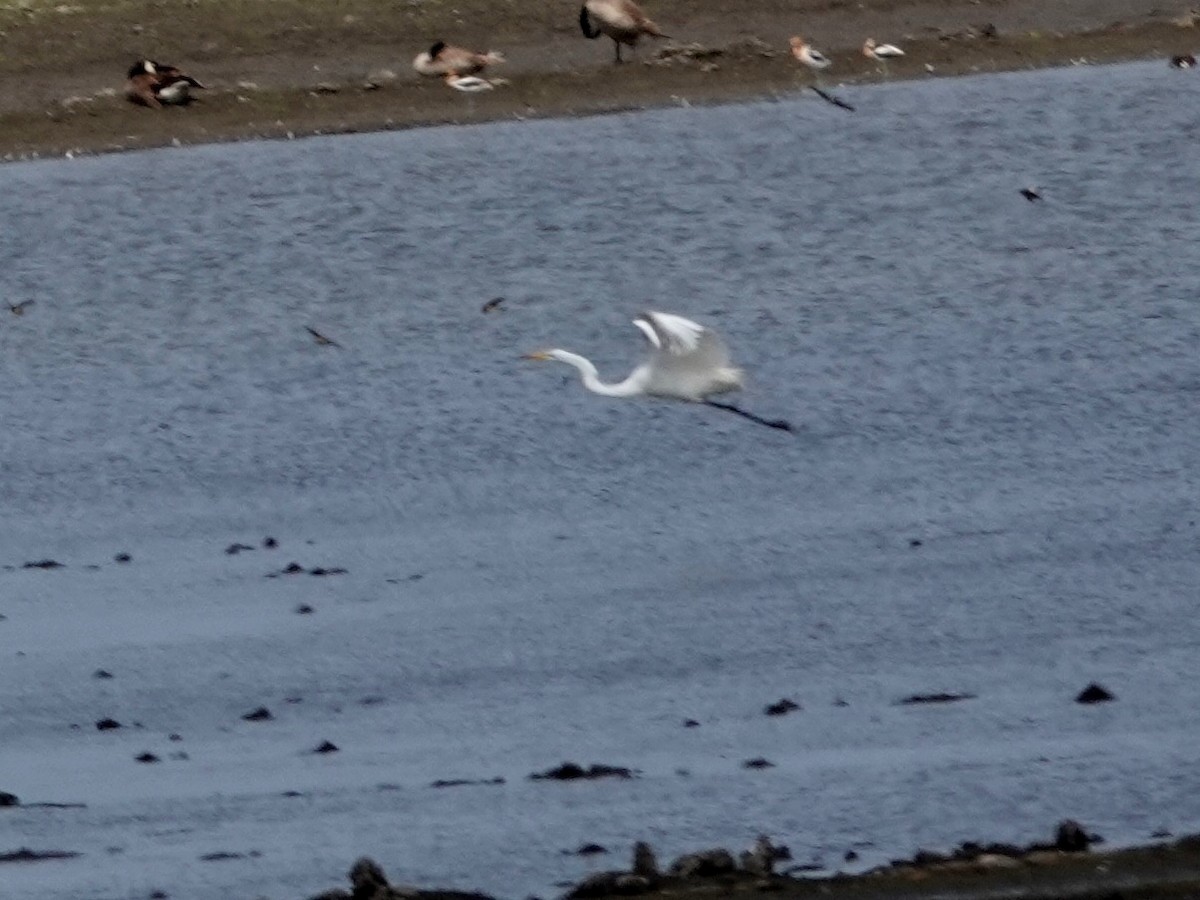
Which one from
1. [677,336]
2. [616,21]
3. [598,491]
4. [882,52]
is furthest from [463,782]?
[882,52]

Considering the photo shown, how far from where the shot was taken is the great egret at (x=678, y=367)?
1064cm

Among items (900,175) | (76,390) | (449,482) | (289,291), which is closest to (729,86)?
(900,175)

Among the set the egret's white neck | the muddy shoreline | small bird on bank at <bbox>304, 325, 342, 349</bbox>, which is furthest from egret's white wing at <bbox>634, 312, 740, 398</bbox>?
the muddy shoreline

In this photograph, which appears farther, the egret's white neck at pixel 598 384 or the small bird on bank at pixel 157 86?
the small bird on bank at pixel 157 86

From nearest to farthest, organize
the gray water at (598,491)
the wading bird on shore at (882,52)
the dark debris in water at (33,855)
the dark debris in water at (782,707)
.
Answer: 1. the dark debris in water at (33,855)
2. the gray water at (598,491)
3. the dark debris in water at (782,707)
4. the wading bird on shore at (882,52)

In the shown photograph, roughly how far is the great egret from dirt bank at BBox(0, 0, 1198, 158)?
9.79 m

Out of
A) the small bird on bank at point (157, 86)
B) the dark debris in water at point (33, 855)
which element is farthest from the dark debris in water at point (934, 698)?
the small bird on bank at point (157, 86)

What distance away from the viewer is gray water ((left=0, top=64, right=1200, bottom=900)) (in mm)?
7453

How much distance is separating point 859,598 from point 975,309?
599cm

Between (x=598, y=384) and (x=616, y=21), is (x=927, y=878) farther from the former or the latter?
(x=616, y=21)

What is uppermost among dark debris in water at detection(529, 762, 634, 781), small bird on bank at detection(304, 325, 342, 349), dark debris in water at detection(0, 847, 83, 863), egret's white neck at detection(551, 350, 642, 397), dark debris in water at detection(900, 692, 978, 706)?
small bird on bank at detection(304, 325, 342, 349)

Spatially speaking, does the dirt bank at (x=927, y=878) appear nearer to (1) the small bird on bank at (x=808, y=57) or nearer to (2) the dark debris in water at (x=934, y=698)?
(2) the dark debris in water at (x=934, y=698)

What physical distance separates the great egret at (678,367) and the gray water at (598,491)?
0.41 metres

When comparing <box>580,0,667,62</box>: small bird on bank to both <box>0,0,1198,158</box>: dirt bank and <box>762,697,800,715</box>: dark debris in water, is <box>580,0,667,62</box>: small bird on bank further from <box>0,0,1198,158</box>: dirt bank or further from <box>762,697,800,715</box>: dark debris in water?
<box>762,697,800,715</box>: dark debris in water
